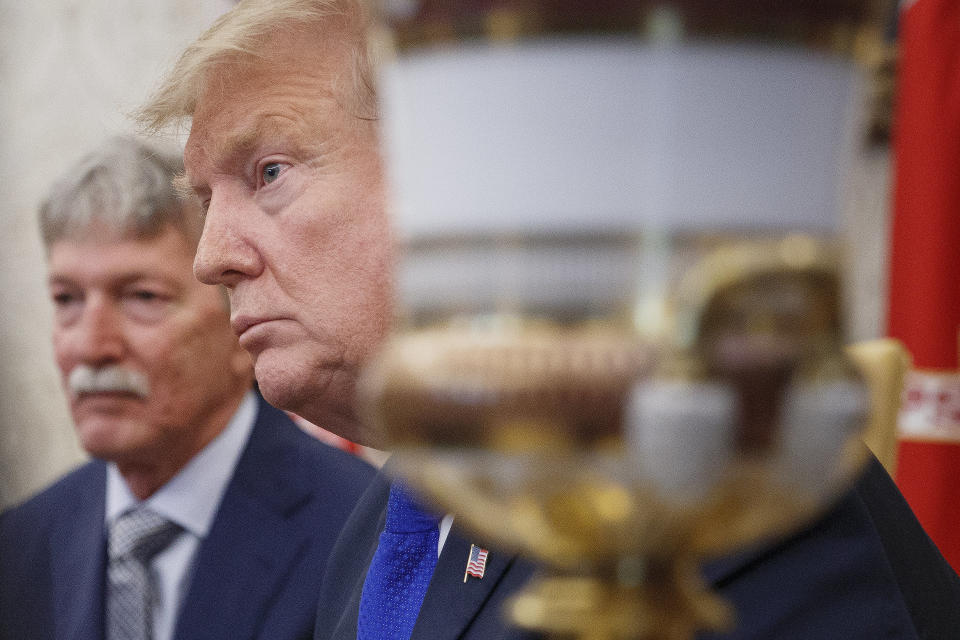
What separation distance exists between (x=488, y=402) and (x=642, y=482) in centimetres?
5

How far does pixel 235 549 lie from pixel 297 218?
0.78 metres

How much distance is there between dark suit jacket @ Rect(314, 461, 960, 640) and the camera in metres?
0.53

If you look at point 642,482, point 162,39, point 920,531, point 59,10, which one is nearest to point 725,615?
point 642,482

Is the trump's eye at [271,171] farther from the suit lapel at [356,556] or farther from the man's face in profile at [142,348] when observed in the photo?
the man's face in profile at [142,348]

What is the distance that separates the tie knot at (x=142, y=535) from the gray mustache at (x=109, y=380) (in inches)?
7.8

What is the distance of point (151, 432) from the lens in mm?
1482

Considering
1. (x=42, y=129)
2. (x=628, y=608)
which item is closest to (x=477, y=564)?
(x=628, y=608)

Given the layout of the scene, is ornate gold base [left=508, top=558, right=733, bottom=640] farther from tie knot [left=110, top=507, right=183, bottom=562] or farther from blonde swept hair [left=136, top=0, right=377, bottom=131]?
tie knot [left=110, top=507, right=183, bottom=562]

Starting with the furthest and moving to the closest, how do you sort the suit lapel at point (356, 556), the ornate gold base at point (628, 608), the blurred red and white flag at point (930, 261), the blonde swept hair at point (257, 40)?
1. the blurred red and white flag at point (930, 261)
2. the suit lapel at point (356, 556)
3. the blonde swept hair at point (257, 40)
4. the ornate gold base at point (628, 608)

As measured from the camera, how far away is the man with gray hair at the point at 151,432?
4.79 feet

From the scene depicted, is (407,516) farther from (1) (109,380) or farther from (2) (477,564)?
(1) (109,380)

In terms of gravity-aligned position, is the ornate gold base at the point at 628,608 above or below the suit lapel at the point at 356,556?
above

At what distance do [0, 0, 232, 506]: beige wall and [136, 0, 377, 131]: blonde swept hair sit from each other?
1956mm

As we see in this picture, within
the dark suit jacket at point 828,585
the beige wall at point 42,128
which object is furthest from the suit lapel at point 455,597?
the beige wall at point 42,128
